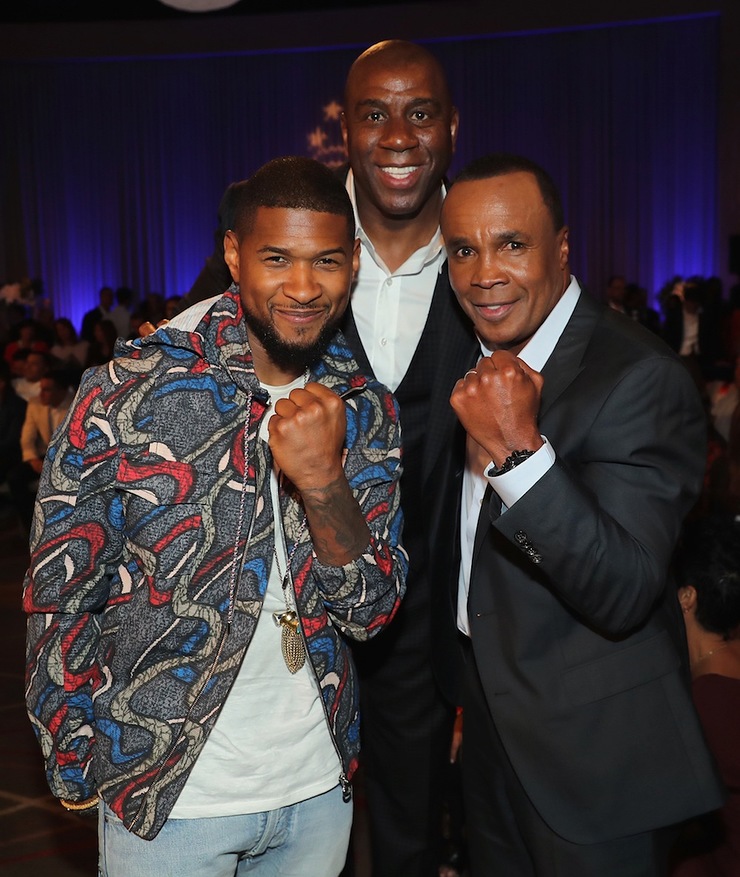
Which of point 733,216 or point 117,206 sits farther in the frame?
point 117,206

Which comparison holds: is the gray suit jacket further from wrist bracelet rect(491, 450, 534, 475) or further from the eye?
the eye

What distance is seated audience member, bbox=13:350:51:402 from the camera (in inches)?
331

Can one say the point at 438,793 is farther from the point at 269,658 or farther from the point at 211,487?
the point at 211,487

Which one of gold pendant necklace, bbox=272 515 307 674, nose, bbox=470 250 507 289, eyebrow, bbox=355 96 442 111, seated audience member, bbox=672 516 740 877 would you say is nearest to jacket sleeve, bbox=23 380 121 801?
gold pendant necklace, bbox=272 515 307 674

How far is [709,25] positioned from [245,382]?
540 inches

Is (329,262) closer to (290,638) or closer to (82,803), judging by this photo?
(290,638)

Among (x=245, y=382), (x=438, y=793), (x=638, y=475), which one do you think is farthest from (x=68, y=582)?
(x=438, y=793)

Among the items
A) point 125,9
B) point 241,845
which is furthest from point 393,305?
point 125,9

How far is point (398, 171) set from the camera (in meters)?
2.74

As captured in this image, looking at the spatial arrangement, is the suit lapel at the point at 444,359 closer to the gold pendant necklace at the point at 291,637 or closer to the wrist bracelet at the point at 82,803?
the gold pendant necklace at the point at 291,637

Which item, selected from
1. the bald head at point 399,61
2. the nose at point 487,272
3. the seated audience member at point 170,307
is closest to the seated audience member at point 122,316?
the seated audience member at point 170,307

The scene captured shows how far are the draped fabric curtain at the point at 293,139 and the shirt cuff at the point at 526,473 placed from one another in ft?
44.3

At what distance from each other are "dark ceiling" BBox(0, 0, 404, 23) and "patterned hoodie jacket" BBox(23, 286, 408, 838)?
540 inches

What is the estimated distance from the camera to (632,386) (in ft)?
6.29
